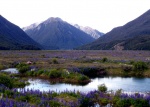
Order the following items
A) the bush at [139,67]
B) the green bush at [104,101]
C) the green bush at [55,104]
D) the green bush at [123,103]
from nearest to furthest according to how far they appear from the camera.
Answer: the green bush at [55,104] → the green bush at [123,103] → the green bush at [104,101] → the bush at [139,67]

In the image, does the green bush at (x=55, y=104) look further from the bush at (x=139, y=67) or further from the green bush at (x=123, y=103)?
the bush at (x=139, y=67)

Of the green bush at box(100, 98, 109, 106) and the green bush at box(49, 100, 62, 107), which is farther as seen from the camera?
the green bush at box(100, 98, 109, 106)

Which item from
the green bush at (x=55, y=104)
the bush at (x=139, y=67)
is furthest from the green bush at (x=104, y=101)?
the bush at (x=139, y=67)

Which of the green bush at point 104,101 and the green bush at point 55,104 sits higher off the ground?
the green bush at point 55,104

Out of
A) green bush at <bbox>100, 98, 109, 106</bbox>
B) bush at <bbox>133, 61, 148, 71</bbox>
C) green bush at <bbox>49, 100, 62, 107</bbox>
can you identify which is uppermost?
bush at <bbox>133, 61, 148, 71</bbox>

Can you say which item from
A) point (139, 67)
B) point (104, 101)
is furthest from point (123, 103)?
point (139, 67)

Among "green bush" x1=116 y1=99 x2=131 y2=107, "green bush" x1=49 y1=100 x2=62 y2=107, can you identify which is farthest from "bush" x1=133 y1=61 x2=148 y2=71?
"green bush" x1=49 y1=100 x2=62 y2=107

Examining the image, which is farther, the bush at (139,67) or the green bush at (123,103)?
the bush at (139,67)

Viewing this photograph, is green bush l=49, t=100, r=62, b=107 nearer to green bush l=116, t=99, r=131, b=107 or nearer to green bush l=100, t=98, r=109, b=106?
green bush l=100, t=98, r=109, b=106

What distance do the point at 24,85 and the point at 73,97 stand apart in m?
13.4

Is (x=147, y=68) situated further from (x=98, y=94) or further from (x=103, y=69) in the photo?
(x=98, y=94)

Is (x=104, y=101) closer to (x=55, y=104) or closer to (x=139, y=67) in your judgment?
(x=55, y=104)

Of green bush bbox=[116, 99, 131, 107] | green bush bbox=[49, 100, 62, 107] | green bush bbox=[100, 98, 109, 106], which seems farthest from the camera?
green bush bbox=[100, 98, 109, 106]

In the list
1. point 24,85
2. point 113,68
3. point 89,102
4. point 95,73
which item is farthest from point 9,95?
point 113,68
